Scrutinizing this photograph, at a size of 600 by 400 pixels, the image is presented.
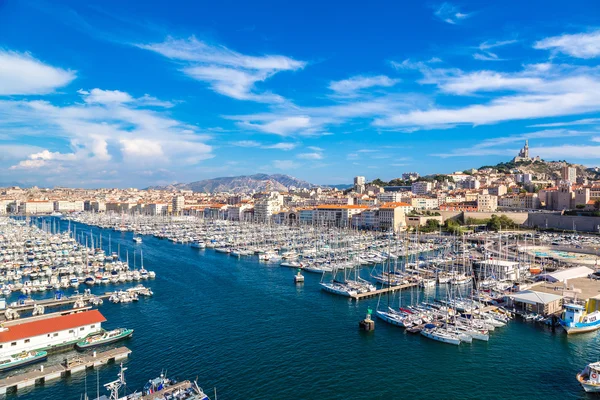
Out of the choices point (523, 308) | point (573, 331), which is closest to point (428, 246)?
point (523, 308)

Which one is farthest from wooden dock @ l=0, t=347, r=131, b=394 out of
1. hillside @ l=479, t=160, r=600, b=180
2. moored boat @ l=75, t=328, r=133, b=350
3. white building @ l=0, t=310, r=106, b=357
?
hillside @ l=479, t=160, r=600, b=180

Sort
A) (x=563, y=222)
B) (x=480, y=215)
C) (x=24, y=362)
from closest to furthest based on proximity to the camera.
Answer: (x=24, y=362) → (x=563, y=222) → (x=480, y=215)

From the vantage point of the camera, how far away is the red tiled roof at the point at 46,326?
11758 millimetres

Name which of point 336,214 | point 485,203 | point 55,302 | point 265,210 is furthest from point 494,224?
point 55,302

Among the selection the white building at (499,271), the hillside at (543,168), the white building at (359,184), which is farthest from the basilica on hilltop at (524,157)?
the white building at (499,271)

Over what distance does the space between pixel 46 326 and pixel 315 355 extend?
8.23 meters

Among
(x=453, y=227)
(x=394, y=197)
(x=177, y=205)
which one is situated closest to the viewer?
(x=453, y=227)

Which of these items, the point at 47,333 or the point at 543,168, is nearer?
the point at 47,333

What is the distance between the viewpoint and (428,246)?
32844mm

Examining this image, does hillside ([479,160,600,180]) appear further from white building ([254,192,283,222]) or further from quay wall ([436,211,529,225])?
white building ([254,192,283,222])

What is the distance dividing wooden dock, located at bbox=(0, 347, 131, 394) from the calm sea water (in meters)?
0.27

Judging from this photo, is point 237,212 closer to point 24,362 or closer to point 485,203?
point 485,203

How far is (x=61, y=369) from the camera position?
428 inches

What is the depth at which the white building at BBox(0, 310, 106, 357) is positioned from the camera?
11.6m
